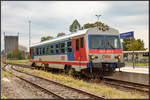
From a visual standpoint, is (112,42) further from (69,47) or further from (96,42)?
(69,47)

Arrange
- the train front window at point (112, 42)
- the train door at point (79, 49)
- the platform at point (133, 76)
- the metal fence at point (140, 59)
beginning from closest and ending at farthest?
the platform at point (133, 76)
the train door at point (79, 49)
the train front window at point (112, 42)
the metal fence at point (140, 59)

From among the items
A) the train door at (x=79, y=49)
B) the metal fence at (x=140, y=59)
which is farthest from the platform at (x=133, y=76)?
the metal fence at (x=140, y=59)

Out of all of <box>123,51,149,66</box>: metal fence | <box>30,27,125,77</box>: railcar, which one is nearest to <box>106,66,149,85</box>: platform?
<box>30,27,125,77</box>: railcar

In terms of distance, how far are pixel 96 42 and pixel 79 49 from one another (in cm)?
118

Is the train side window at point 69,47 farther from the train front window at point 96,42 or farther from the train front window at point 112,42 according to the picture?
the train front window at point 112,42

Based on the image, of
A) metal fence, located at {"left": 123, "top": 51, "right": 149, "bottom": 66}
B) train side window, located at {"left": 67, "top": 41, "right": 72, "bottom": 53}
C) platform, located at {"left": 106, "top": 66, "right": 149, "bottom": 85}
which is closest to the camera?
platform, located at {"left": 106, "top": 66, "right": 149, "bottom": 85}

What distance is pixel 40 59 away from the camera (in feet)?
67.1

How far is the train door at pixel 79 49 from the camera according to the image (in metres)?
12.2

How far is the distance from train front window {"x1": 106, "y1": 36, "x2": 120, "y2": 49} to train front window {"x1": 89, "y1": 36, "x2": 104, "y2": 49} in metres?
0.42

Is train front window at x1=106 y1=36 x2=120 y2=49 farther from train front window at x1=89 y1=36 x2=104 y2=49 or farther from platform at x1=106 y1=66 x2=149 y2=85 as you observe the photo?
platform at x1=106 y1=66 x2=149 y2=85

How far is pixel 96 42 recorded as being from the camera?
40.1 ft

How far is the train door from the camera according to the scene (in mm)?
12202

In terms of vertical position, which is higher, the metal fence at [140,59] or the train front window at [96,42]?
the train front window at [96,42]

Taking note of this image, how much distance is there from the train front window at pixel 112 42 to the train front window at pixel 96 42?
415 millimetres
